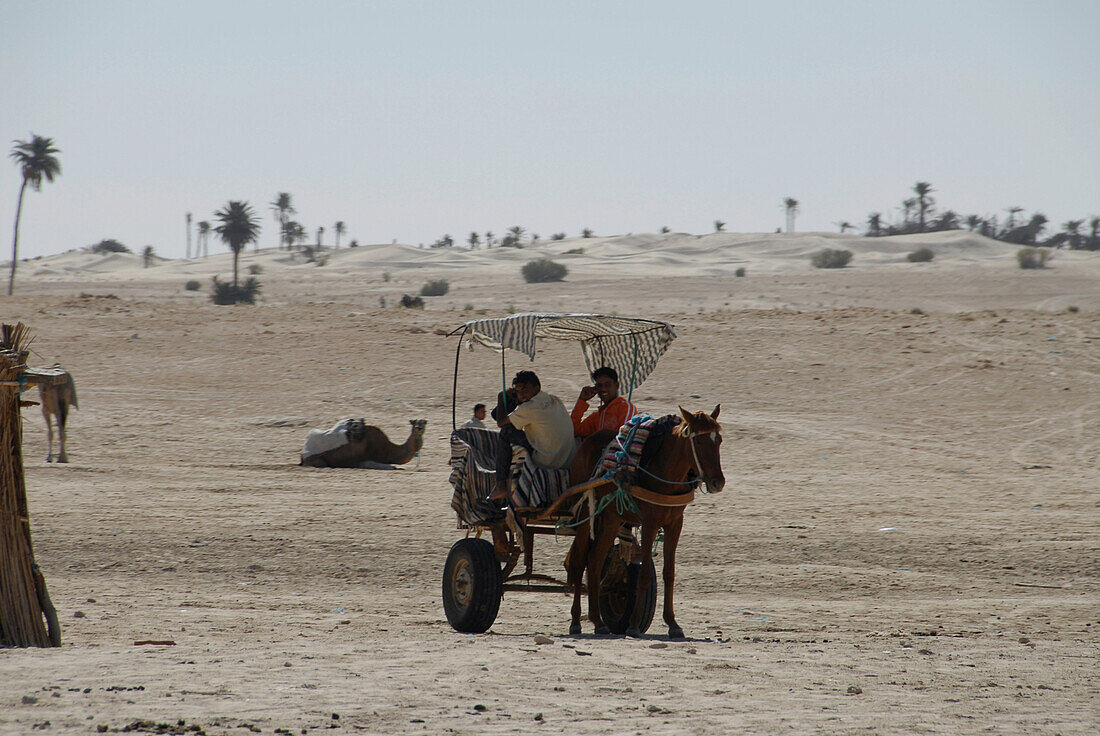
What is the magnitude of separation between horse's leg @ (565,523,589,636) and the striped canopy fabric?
1564mm

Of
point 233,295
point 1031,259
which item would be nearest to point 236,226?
point 233,295

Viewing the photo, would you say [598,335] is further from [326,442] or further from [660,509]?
[326,442]

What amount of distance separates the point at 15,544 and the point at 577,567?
14.0 ft

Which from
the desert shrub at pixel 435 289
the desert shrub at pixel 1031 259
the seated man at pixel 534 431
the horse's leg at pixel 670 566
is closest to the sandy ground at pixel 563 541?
the horse's leg at pixel 670 566

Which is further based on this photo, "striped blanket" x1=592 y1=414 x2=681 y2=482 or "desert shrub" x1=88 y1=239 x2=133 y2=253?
"desert shrub" x1=88 y1=239 x2=133 y2=253

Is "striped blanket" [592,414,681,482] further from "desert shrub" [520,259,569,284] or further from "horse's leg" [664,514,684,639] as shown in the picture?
"desert shrub" [520,259,569,284]

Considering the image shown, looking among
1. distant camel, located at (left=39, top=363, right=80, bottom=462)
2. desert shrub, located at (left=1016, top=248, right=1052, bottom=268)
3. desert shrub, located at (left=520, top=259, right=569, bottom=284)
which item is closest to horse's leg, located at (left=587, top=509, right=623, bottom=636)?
distant camel, located at (left=39, top=363, right=80, bottom=462)

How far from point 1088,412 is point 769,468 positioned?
7860mm

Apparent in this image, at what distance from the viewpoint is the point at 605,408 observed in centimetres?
922

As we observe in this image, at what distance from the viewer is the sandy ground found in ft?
19.3

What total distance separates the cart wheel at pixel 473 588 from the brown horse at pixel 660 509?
0.66m

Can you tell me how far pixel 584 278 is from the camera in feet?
197

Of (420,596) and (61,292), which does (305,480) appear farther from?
(61,292)

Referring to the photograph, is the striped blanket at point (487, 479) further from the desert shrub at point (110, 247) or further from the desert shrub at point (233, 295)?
the desert shrub at point (110, 247)
